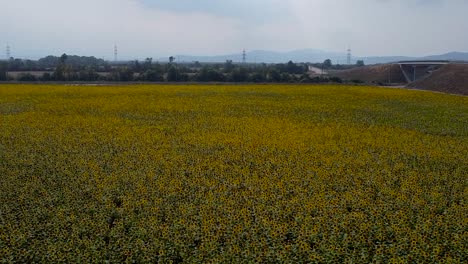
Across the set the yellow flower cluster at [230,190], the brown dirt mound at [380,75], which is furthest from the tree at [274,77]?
the yellow flower cluster at [230,190]

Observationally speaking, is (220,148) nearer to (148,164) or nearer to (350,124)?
(148,164)

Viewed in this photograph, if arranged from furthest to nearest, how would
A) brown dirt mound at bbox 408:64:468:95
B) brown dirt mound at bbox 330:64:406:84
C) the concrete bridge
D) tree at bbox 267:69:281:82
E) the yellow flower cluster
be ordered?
brown dirt mound at bbox 330:64:406:84, the concrete bridge, tree at bbox 267:69:281:82, brown dirt mound at bbox 408:64:468:95, the yellow flower cluster

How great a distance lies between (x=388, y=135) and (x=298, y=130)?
4.69 m

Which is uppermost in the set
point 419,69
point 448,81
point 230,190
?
point 419,69

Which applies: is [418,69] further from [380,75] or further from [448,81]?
[448,81]

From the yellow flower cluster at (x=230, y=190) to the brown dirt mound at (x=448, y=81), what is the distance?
31.7 m

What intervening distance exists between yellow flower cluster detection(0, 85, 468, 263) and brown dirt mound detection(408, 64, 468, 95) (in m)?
31.7

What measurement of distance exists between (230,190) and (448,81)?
180 ft

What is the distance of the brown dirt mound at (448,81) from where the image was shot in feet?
186

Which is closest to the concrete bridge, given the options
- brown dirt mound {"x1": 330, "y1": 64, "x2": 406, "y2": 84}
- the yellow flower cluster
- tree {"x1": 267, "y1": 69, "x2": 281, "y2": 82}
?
brown dirt mound {"x1": 330, "y1": 64, "x2": 406, "y2": 84}

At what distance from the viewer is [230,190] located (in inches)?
563

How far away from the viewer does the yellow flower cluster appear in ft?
33.6

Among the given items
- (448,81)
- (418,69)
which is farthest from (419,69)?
(448,81)

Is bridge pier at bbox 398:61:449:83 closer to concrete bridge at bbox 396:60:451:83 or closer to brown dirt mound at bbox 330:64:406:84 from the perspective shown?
concrete bridge at bbox 396:60:451:83
